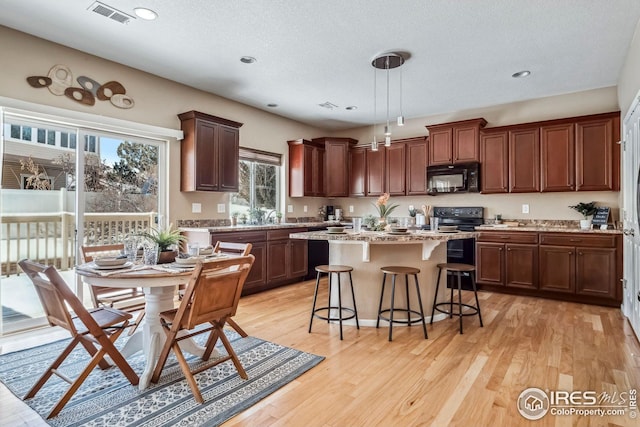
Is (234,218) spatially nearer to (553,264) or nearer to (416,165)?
(416,165)

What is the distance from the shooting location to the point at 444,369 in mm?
2436

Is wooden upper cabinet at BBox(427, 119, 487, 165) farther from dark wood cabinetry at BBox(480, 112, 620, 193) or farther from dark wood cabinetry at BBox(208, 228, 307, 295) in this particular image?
dark wood cabinetry at BBox(208, 228, 307, 295)

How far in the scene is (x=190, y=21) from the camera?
2973 mm

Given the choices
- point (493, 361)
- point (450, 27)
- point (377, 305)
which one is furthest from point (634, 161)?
point (377, 305)

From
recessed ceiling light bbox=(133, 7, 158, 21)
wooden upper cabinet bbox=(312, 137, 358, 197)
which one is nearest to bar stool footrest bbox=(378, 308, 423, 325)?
recessed ceiling light bbox=(133, 7, 158, 21)

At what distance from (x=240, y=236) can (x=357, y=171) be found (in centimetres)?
283

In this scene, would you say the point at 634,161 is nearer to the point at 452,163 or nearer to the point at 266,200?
the point at 452,163

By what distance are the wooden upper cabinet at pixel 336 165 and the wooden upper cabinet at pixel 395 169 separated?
0.76m

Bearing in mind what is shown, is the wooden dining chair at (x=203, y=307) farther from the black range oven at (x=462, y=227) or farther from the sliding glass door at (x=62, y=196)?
the black range oven at (x=462, y=227)

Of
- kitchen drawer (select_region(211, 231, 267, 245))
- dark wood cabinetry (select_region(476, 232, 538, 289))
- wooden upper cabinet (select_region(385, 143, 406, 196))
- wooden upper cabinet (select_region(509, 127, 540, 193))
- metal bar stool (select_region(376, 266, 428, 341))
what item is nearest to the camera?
metal bar stool (select_region(376, 266, 428, 341))

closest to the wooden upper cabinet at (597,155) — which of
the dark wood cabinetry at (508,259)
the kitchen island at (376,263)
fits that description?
the dark wood cabinetry at (508,259)

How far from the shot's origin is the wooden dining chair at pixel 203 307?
2.02m

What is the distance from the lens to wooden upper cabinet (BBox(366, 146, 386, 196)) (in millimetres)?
6152

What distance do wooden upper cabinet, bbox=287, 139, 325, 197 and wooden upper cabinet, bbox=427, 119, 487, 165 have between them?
1939 mm
